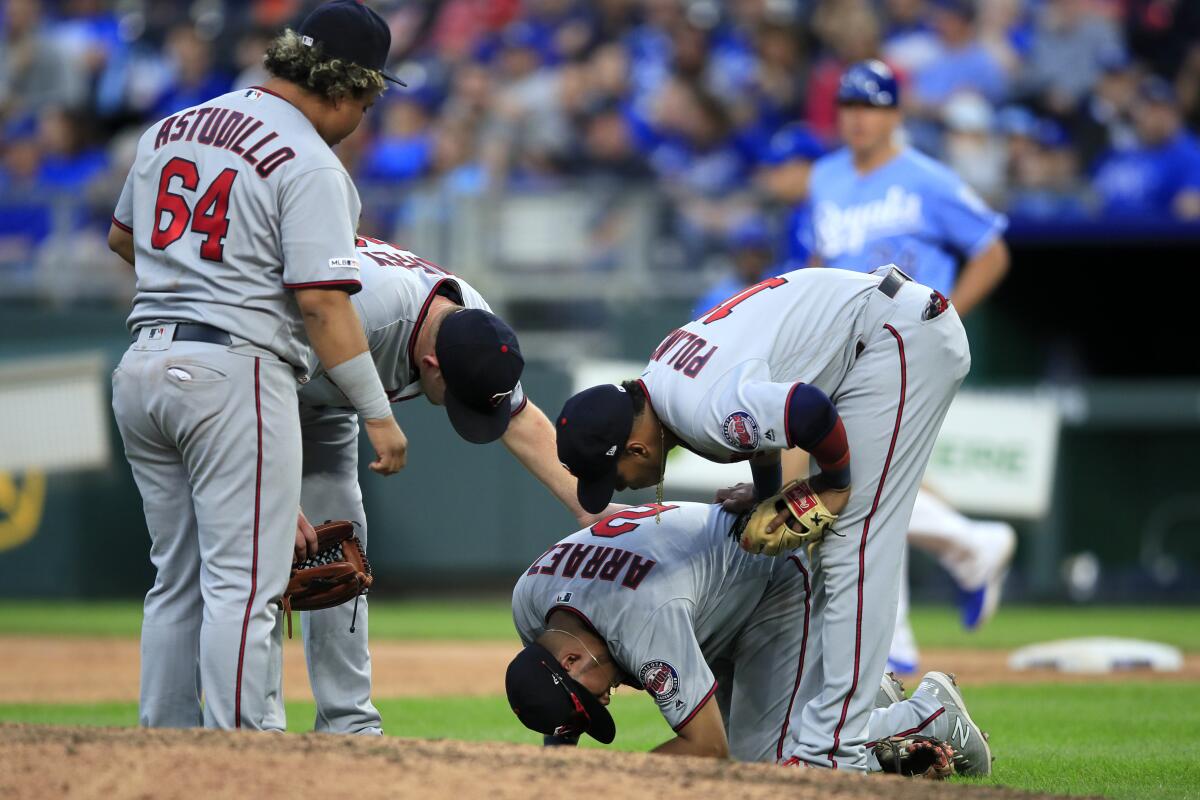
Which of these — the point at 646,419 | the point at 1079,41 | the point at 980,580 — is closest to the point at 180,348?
the point at 646,419

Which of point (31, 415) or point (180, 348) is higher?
point (180, 348)

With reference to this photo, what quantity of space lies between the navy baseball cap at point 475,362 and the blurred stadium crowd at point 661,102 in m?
5.18

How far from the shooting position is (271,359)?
166 inches

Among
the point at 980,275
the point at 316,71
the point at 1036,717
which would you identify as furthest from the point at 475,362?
the point at 980,275

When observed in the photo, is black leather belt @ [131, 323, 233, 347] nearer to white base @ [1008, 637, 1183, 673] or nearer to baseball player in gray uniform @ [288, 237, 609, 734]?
baseball player in gray uniform @ [288, 237, 609, 734]

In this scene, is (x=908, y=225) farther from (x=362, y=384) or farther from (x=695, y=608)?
(x=362, y=384)

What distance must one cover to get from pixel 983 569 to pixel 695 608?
3186 mm

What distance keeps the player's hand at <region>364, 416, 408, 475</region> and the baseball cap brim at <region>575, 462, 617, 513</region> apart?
0.49 meters

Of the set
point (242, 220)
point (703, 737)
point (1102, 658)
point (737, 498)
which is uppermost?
point (242, 220)

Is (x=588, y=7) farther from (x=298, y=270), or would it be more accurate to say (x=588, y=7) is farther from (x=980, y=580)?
(x=298, y=270)

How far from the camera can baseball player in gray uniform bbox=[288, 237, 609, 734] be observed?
4625mm

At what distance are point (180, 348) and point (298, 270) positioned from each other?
0.39m

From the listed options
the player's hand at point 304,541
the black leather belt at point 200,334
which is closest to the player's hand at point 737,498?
the player's hand at point 304,541

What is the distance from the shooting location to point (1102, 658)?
7.55m
